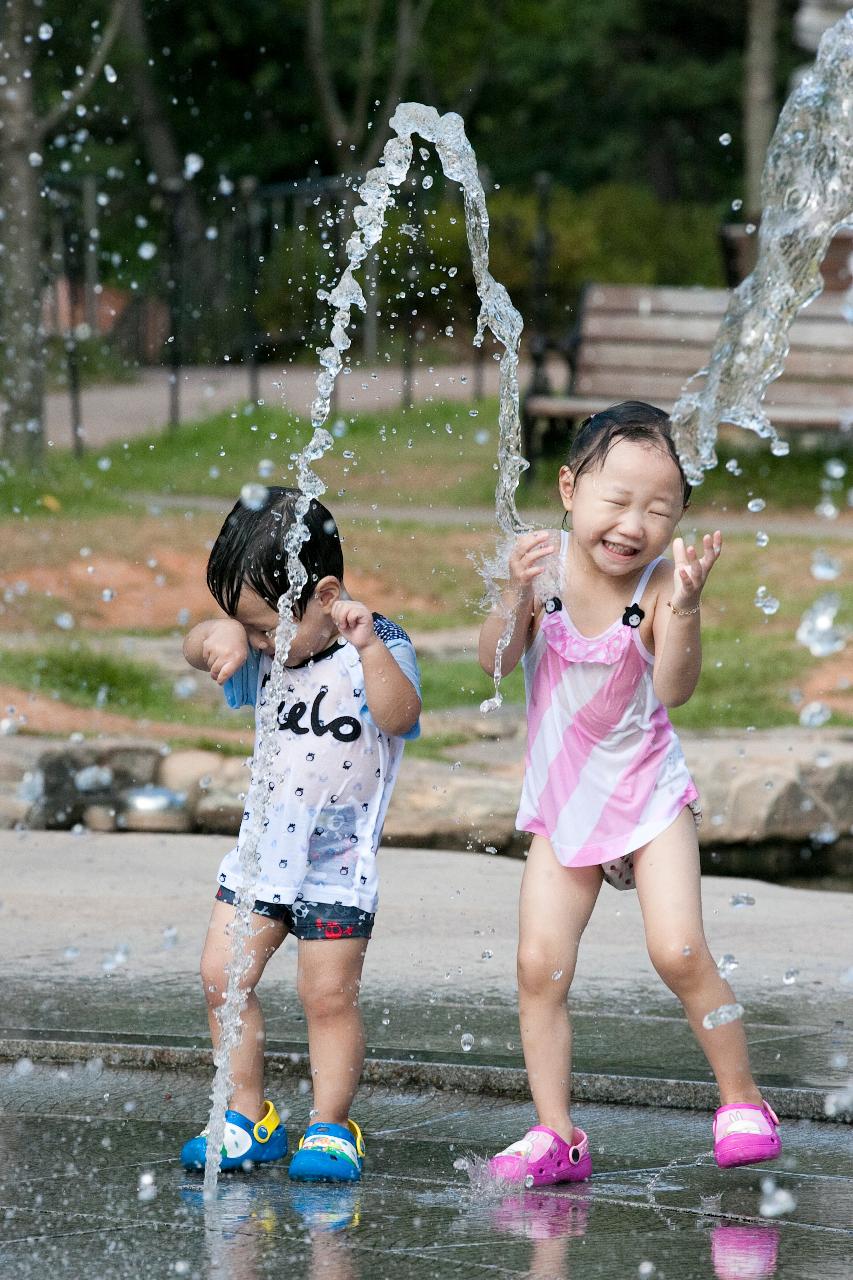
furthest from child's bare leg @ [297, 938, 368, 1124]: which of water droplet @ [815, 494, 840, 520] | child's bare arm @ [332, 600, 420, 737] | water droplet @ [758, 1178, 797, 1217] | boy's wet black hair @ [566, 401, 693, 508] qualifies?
water droplet @ [815, 494, 840, 520]

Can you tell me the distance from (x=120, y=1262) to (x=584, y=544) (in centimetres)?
122

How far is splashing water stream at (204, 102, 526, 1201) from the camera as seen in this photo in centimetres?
285

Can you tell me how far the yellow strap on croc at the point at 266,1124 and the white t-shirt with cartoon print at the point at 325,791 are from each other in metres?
0.31

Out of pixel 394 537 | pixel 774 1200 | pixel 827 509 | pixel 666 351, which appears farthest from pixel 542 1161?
pixel 666 351

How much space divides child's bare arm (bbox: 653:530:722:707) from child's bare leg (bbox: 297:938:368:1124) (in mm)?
606

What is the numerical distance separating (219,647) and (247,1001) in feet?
1.69

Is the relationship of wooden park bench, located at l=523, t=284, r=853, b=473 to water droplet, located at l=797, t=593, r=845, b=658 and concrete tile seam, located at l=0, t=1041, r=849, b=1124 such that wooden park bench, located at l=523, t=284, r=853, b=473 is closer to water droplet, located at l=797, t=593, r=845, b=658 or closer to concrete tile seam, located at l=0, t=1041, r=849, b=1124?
water droplet, located at l=797, t=593, r=845, b=658

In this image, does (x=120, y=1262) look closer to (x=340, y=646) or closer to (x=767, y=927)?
(x=340, y=646)

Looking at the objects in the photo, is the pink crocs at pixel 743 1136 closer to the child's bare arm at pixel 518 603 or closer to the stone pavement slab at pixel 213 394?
the child's bare arm at pixel 518 603

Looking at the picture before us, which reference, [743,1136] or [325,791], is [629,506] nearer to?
[325,791]

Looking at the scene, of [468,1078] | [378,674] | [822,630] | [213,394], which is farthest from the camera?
[213,394]

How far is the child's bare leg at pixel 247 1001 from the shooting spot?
112 inches

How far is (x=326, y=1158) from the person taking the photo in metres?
2.76

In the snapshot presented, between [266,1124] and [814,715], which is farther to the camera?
[814,715]
